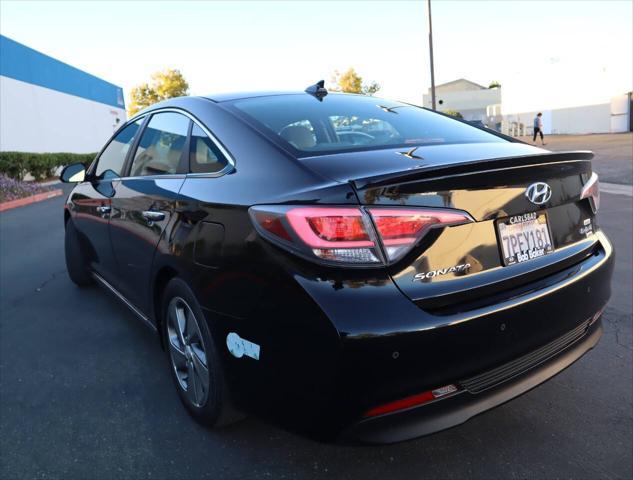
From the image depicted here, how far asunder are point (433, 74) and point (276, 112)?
20097 mm

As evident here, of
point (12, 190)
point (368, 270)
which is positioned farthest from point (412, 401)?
point (12, 190)

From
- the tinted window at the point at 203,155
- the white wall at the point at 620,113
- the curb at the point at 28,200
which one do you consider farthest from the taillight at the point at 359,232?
the white wall at the point at 620,113

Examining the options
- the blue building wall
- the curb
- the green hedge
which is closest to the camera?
the curb

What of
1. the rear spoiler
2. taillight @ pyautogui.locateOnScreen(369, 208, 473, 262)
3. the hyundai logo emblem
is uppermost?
the rear spoiler

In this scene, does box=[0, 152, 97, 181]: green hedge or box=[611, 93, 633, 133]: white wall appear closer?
box=[0, 152, 97, 181]: green hedge

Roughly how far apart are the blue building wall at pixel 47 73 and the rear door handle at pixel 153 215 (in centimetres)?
2379

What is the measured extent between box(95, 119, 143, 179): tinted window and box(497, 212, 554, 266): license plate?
96.6 inches

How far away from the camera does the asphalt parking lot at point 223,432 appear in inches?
85.4

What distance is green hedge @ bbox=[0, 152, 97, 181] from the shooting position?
16.1 meters

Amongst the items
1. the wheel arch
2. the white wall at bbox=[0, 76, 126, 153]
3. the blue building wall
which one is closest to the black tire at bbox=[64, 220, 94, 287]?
the wheel arch

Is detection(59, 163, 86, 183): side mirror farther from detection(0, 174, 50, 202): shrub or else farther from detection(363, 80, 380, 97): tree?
detection(363, 80, 380, 97): tree

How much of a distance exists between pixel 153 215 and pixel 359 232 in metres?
1.39

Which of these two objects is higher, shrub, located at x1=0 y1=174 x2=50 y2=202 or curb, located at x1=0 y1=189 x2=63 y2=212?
shrub, located at x1=0 y1=174 x2=50 y2=202

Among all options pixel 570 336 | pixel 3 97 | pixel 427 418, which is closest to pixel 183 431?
pixel 427 418
